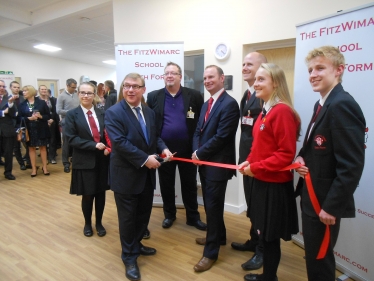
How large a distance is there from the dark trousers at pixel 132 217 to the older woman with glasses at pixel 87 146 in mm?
687

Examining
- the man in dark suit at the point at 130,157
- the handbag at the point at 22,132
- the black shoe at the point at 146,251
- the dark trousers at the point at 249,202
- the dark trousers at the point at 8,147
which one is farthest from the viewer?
the handbag at the point at 22,132

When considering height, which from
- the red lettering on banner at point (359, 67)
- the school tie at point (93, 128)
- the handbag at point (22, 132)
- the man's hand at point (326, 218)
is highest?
the red lettering on banner at point (359, 67)

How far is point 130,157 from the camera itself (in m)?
2.09

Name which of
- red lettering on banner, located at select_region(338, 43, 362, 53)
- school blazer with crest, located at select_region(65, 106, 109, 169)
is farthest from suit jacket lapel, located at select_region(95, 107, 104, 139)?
red lettering on banner, located at select_region(338, 43, 362, 53)

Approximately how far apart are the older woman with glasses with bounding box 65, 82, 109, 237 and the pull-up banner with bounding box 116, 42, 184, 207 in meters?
0.75

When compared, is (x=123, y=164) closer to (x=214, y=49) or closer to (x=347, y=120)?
(x=347, y=120)

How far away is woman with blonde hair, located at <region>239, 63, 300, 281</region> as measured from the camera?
1.64 metres

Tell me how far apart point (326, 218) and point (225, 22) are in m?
2.80

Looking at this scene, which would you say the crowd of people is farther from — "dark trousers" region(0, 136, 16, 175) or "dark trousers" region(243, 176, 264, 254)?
"dark trousers" region(0, 136, 16, 175)

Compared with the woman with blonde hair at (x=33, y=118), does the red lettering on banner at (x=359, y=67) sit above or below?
above

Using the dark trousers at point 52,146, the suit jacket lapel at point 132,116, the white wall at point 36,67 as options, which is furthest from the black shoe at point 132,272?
the white wall at point 36,67

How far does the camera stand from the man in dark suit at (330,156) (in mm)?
1350

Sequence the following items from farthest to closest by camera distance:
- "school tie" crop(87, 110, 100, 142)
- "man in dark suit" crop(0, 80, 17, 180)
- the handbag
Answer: the handbag < "man in dark suit" crop(0, 80, 17, 180) < "school tie" crop(87, 110, 100, 142)

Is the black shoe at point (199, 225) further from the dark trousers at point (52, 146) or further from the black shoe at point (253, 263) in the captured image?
the dark trousers at point (52, 146)
